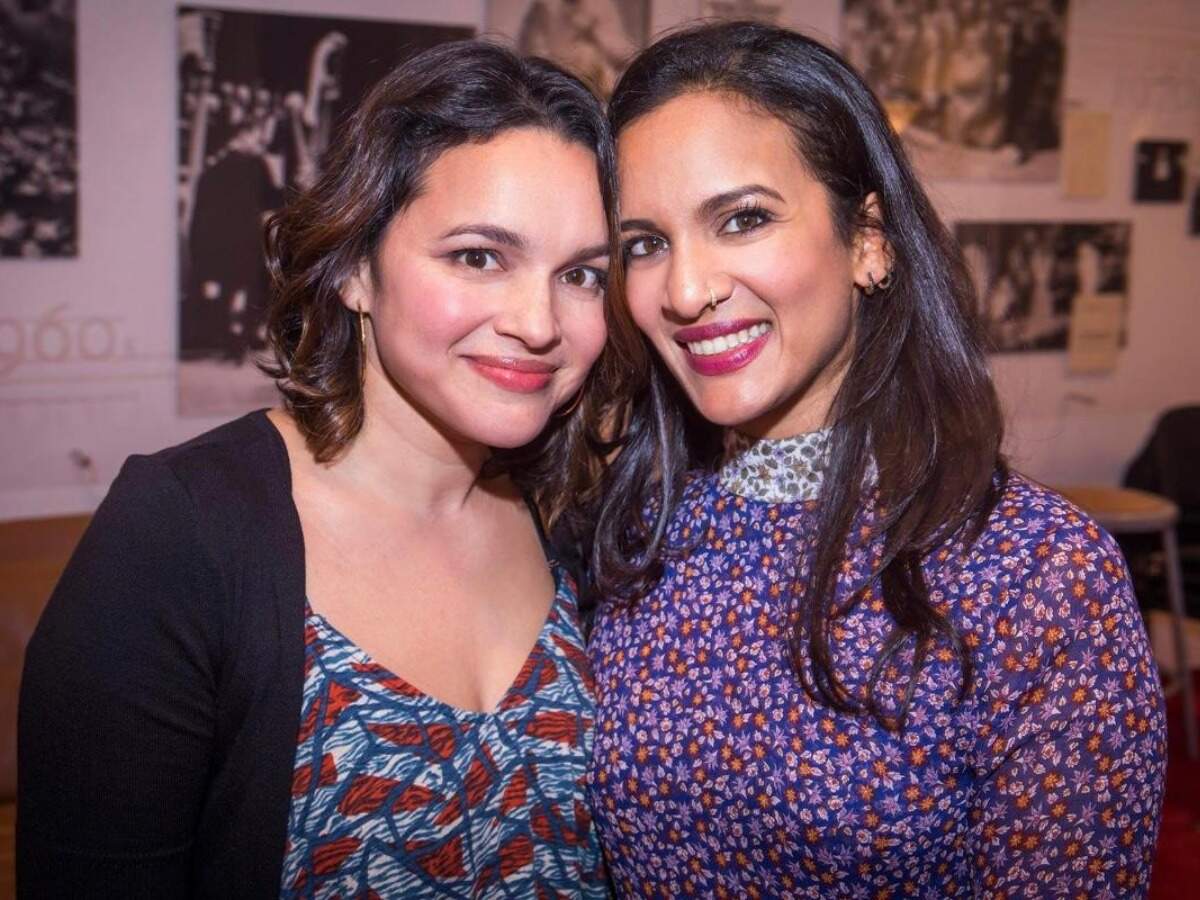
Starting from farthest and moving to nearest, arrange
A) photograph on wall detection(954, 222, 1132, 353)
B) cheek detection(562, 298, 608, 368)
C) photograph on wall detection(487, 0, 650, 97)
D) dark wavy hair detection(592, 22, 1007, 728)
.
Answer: photograph on wall detection(954, 222, 1132, 353)
photograph on wall detection(487, 0, 650, 97)
cheek detection(562, 298, 608, 368)
dark wavy hair detection(592, 22, 1007, 728)

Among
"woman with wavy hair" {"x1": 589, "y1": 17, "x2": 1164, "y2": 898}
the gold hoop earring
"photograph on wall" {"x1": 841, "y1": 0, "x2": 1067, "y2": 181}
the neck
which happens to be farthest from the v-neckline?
"photograph on wall" {"x1": 841, "y1": 0, "x2": 1067, "y2": 181}

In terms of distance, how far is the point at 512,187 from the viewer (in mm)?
1557

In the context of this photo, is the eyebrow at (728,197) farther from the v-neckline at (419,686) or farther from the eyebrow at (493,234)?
the v-neckline at (419,686)

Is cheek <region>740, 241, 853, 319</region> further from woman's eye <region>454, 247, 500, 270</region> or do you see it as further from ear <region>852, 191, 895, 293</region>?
woman's eye <region>454, 247, 500, 270</region>

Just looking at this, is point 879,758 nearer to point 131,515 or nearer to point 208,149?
point 131,515

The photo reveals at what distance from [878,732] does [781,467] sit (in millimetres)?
421

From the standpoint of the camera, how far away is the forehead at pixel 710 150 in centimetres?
158

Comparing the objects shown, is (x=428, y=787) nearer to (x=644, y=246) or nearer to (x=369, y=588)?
(x=369, y=588)

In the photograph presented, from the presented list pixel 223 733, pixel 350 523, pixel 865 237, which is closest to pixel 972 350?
pixel 865 237

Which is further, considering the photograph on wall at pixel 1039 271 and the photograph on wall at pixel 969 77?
the photograph on wall at pixel 1039 271

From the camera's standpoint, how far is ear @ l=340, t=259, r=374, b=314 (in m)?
1.66

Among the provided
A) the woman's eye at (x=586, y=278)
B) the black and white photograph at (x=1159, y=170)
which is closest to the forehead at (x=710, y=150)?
the woman's eye at (x=586, y=278)

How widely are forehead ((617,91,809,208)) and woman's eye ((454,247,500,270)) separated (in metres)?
0.22

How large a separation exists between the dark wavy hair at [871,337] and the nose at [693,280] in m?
0.12
